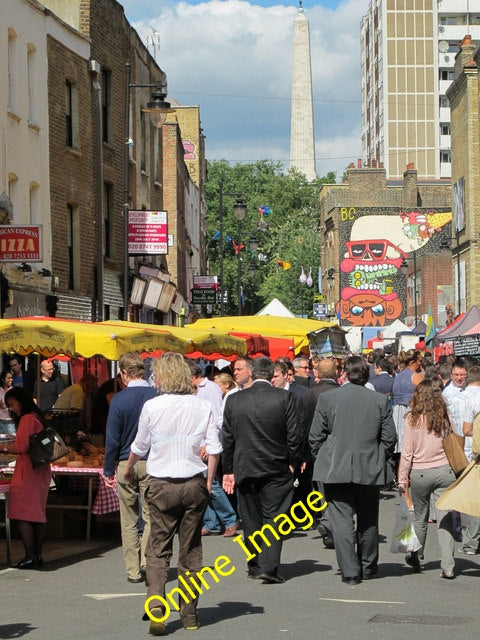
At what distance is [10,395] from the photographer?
11969mm

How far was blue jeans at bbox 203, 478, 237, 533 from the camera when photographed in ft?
46.1

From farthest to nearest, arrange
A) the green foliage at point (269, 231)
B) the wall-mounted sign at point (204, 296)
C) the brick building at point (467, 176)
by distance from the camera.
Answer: the green foliage at point (269, 231), the brick building at point (467, 176), the wall-mounted sign at point (204, 296)

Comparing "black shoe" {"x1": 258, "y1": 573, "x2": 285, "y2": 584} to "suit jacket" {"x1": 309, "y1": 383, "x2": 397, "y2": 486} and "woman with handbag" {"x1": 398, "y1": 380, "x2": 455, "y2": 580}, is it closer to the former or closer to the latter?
"suit jacket" {"x1": 309, "y1": 383, "x2": 397, "y2": 486}

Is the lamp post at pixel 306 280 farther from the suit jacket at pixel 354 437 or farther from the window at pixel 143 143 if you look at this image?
the suit jacket at pixel 354 437

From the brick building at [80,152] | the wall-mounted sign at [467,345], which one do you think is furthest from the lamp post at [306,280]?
the wall-mounted sign at [467,345]

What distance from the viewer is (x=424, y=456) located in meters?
11.3

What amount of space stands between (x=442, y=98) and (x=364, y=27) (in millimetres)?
12622

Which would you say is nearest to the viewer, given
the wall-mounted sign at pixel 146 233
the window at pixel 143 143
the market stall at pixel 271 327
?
the market stall at pixel 271 327

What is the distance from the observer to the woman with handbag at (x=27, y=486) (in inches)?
465

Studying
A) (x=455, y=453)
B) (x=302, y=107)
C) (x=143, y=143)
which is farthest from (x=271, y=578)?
(x=302, y=107)

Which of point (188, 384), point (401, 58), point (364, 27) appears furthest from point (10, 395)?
point (364, 27)

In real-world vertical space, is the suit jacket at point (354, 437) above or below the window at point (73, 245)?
below

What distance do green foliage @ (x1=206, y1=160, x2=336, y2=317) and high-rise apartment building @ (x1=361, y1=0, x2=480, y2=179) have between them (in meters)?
10.4

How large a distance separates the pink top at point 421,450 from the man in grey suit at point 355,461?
47 centimetres
